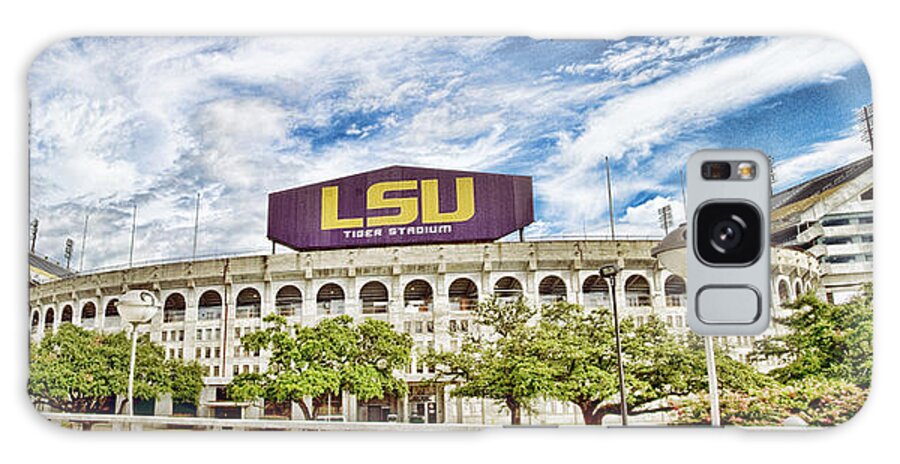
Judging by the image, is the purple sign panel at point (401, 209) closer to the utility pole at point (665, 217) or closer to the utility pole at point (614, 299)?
the utility pole at point (614, 299)

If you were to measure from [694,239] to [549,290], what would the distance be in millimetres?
666

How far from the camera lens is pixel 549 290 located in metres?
3.79

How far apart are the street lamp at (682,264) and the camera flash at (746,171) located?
0.33m

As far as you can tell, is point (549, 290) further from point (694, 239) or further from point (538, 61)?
point (538, 61)

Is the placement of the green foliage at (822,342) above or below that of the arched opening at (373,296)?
below

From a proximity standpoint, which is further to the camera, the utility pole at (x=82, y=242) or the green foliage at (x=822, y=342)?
the utility pole at (x=82, y=242)

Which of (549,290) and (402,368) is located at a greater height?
(549,290)

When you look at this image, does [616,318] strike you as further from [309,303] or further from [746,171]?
[309,303]

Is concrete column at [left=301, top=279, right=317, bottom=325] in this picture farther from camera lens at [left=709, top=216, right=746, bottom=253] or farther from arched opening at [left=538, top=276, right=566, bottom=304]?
camera lens at [left=709, top=216, right=746, bottom=253]

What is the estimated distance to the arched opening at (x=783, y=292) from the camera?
363 centimetres

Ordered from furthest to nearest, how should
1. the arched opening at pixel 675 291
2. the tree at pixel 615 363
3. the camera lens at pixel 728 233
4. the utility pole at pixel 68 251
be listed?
the utility pole at pixel 68 251, the tree at pixel 615 363, the arched opening at pixel 675 291, the camera lens at pixel 728 233

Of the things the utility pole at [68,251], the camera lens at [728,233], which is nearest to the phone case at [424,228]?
the utility pole at [68,251]

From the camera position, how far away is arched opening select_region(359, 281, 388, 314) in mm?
3830
